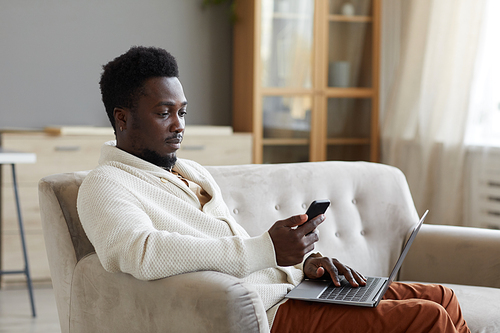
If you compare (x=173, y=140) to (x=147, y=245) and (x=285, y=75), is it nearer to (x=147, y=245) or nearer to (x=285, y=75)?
(x=147, y=245)

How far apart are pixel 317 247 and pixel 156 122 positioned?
738 mm

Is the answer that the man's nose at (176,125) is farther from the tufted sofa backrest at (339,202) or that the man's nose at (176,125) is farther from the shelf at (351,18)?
the shelf at (351,18)

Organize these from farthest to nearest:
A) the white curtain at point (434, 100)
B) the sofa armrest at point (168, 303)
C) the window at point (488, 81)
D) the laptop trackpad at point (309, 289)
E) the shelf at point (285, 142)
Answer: the shelf at point (285, 142), the white curtain at point (434, 100), the window at point (488, 81), the laptop trackpad at point (309, 289), the sofa armrest at point (168, 303)

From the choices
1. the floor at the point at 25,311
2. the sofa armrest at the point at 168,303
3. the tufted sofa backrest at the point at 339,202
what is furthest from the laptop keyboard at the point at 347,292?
the floor at the point at 25,311

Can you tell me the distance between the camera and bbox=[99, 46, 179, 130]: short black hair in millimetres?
1427

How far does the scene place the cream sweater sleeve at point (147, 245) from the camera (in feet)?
3.79

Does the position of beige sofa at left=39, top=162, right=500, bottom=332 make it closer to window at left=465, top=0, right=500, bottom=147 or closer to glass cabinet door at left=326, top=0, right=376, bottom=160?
window at left=465, top=0, right=500, bottom=147

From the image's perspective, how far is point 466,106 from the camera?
2904 mm

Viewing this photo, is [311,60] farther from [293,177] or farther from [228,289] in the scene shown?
[228,289]

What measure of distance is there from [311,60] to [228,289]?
262cm

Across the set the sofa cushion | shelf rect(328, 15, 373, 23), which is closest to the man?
the sofa cushion

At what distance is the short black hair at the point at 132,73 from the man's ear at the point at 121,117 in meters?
0.01

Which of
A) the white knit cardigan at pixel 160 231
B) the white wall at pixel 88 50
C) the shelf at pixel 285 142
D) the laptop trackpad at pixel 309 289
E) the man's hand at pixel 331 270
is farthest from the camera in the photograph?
the shelf at pixel 285 142

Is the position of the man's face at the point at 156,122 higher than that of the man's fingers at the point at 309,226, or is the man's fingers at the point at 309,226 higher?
the man's face at the point at 156,122
